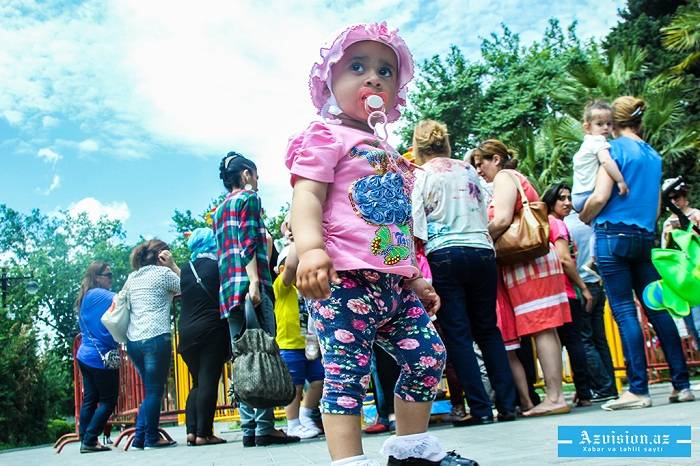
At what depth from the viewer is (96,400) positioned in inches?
267

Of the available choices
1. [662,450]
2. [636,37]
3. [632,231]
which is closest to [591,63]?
[636,37]

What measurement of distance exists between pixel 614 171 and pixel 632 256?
1.83 feet

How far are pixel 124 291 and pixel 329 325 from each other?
4304 mm

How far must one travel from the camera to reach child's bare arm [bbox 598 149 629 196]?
15.2 ft

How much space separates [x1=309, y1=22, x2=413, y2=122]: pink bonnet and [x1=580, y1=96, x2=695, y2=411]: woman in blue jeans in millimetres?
2343

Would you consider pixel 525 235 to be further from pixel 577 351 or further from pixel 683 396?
pixel 577 351

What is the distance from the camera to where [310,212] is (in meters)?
2.32

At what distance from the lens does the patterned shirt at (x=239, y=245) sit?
16.2ft

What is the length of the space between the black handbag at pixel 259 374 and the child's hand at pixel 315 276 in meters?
2.10

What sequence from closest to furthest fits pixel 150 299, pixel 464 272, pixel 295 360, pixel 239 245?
1. pixel 464 272
2. pixel 239 245
3. pixel 295 360
4. pixel 150 299

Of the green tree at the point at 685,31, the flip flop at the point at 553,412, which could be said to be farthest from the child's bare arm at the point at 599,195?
the green tree at the point at 685,31

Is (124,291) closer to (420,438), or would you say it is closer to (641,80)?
(420,438)

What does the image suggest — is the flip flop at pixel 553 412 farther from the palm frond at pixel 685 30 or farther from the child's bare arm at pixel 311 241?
the palm frond at pixel 685 30

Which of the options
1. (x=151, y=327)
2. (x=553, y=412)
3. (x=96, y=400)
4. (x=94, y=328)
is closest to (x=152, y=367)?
(x=151, y=327)
